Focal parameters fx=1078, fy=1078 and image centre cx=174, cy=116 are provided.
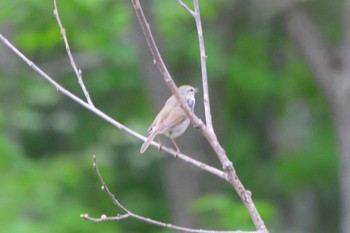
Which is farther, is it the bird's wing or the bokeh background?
the bokeh background

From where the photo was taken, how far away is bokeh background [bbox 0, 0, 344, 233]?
1212cm

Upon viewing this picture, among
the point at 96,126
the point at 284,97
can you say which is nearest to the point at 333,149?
the point at 284,97

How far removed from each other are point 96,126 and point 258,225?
11490 mm

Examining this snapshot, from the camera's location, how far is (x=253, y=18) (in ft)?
49.4

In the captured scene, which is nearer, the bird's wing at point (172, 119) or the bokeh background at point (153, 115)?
the bird's wing at point (172, 119)

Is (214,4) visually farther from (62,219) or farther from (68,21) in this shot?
(62,219)

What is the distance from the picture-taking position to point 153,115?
13969mm

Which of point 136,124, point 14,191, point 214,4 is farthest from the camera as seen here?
point 136,124

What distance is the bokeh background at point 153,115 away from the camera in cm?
1212

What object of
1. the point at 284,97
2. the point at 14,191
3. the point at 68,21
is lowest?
the point at 14,191

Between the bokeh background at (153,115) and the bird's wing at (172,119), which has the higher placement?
the bokeh background at (153,115)

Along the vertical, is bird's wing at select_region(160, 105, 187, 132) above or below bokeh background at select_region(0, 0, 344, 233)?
below

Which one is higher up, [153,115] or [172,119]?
[153,115]

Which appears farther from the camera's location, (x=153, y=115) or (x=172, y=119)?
(x=153, y=115)
